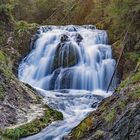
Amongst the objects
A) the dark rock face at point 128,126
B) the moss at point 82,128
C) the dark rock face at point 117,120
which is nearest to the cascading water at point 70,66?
the dark rock face at point 117,120

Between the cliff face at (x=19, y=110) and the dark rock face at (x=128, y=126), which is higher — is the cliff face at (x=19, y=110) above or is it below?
below

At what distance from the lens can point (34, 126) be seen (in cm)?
1041

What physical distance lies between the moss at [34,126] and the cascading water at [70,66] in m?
1.85

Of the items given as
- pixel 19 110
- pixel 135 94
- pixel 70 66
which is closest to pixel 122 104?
pixel 135 94

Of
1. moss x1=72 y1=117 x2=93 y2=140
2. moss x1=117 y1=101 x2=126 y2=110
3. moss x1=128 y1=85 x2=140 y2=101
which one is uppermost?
moss x1=128 y1=85 x2=140 y2=101

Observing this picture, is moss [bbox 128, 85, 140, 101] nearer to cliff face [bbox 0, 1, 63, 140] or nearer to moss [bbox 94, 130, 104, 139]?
moss [bbox 94, 130, 104, 139]

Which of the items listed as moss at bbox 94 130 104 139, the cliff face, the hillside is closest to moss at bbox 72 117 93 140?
the hillside

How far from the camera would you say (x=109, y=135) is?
723 cm

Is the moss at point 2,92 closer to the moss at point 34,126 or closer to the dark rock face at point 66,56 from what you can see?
the moss at point 34,126

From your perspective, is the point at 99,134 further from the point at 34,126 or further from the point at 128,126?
the point at 34,126

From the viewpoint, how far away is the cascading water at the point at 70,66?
15883 millimetres

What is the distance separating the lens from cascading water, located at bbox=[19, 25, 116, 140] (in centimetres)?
1588

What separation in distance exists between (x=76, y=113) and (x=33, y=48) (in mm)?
9697

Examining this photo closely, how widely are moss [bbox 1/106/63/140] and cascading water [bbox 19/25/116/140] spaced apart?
72.9 inches
